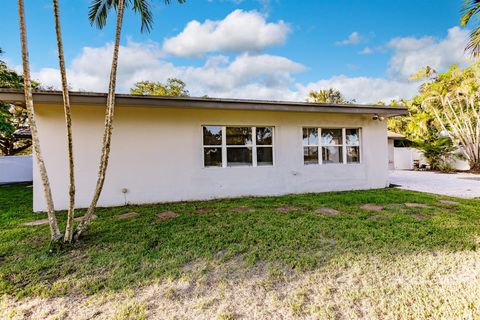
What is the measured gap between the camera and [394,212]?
5352mm

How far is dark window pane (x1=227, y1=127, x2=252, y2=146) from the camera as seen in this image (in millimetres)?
7613

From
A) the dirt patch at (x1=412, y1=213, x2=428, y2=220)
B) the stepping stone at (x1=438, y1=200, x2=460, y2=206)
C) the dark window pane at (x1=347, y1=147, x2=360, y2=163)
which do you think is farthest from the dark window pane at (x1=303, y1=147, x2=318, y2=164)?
the dirt patch at (x1=412, y1=213, x2=428, y2=220)

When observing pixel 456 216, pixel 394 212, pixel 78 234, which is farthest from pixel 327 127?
pixel 78 234

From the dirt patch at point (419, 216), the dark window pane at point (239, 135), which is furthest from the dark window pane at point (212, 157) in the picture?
the dirt patch at point (419, 216)

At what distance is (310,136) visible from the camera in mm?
8336

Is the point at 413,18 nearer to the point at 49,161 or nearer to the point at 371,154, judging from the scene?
the point at 371,154

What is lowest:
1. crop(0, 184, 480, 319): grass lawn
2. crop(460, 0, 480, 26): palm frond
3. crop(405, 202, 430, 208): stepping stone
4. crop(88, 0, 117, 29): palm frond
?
crop(0, 184, 480, 319): grass lawn

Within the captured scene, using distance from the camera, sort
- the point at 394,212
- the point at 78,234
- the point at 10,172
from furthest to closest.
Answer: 1. the point at 10,172
2. the point at 394,212
3. the point at 78,234

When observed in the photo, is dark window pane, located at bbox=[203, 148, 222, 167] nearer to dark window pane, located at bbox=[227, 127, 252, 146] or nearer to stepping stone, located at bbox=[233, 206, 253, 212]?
dark window pane, located at bbox=[227, 127, 252, 146]

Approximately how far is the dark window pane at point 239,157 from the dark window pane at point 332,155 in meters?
2.61

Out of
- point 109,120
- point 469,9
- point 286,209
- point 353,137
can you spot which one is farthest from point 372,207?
point 109,120

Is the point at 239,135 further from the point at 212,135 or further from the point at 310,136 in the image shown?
the point at 310,136

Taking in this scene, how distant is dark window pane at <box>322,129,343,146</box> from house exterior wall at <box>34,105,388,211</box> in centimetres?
23

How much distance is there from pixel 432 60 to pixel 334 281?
20322 millimetres
